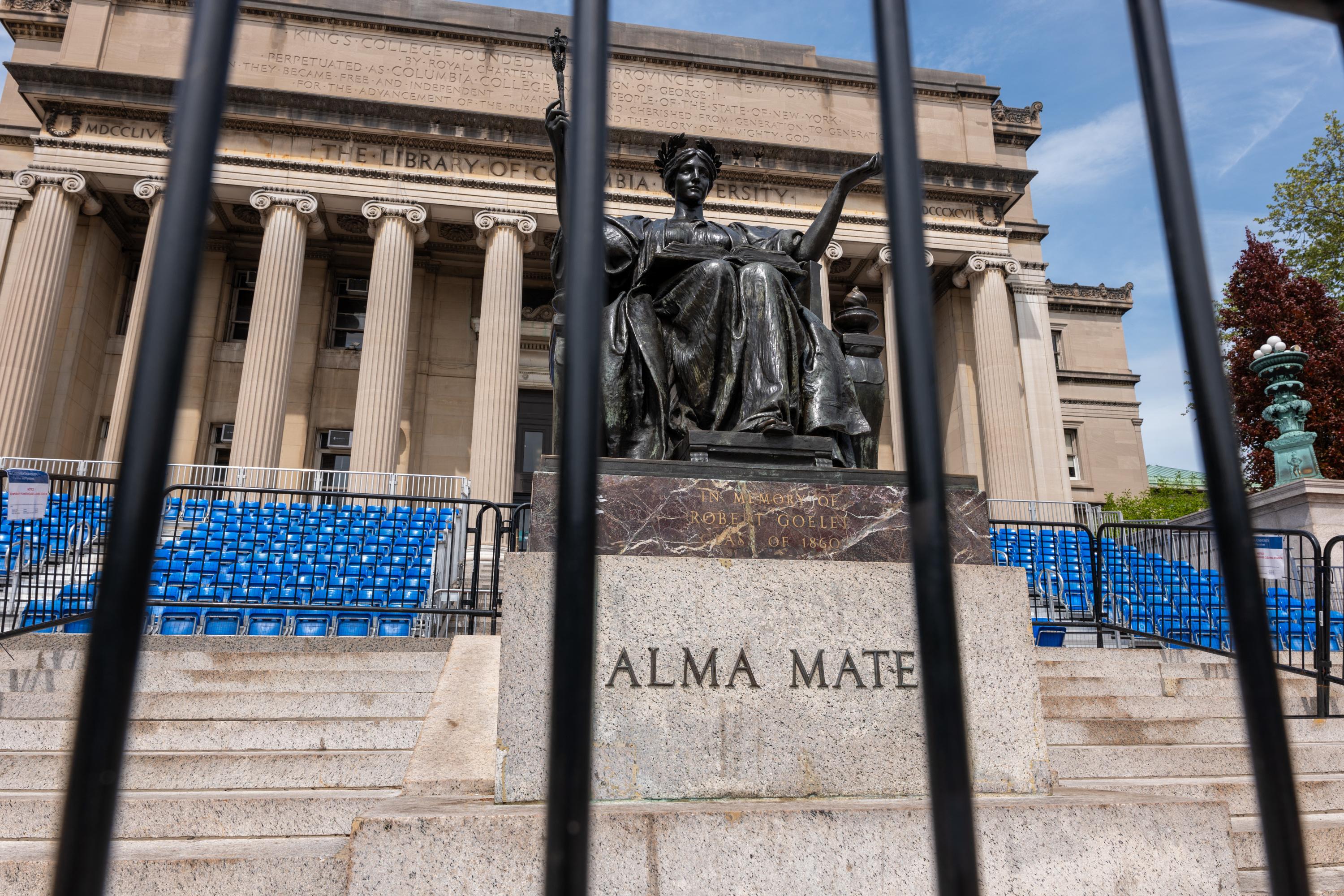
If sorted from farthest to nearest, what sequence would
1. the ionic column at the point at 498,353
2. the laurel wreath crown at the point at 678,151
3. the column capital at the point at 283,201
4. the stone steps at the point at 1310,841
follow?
the column capital at the point at 283,201 → the ionic column at the point at 498,353 → the laurel wreath crown at the point at 678,151 → the stone steps at the point at 1310,841

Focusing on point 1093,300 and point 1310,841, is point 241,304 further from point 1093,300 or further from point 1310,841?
point 1093,300

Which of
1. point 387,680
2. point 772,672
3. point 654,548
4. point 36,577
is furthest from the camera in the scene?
point 36,577

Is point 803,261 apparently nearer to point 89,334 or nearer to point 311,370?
point 311,370

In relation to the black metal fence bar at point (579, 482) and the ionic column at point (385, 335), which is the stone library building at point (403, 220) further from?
the black metal fence bar at point (579, 482)

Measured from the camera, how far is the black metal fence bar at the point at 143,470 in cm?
78

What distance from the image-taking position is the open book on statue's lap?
457 centimetres

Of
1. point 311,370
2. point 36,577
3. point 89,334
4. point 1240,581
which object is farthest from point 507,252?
point 1240,581

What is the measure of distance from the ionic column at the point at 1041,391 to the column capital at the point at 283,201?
18.1 metres

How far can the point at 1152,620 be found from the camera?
28.9 feet

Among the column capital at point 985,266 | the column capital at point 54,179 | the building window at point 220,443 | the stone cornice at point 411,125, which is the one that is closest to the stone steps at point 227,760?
the building window at point 220,443

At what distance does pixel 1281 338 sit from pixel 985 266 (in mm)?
8232

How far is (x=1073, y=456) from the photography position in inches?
1250

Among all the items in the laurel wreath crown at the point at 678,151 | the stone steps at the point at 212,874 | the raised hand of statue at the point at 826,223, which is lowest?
the stone steps at the point at 212,874

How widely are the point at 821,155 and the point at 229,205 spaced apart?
15.3m
